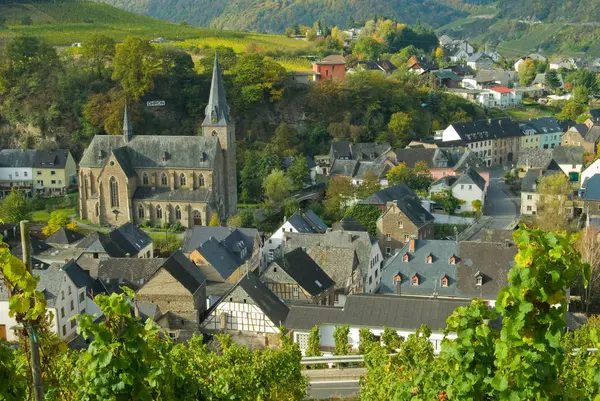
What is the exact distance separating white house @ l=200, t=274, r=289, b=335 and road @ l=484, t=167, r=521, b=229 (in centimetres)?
1947

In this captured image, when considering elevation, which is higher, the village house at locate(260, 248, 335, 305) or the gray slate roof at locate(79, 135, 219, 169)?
the gray slate roof at locate(79, 135, 219, 169)

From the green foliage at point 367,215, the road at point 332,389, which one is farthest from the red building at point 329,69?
the road at point 332,389

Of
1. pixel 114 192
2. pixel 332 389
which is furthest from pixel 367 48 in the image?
pixel 332 389

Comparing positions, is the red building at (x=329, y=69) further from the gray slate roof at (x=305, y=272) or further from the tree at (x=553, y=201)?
the gray slate roof at (x=305, y=272)

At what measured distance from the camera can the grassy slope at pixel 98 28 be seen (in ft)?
249

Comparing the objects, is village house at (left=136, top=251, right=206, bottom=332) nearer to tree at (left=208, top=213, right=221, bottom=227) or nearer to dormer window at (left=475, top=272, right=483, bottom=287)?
dormer window at (left=475, top=272, right=483, bottom=287)

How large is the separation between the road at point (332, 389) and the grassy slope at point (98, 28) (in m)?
58.4

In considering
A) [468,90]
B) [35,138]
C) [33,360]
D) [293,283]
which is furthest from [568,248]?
[468,90]

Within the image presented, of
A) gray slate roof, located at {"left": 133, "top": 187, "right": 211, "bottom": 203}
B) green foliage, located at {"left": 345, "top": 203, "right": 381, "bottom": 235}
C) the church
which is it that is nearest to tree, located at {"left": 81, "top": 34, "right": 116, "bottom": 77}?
the church

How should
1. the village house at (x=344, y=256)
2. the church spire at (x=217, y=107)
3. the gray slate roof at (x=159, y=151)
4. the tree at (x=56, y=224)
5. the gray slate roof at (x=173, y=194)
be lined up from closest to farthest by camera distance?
1. the village house at (x=344, y=256)
2. the tree at (x=56, y=224)
3. the gray slate roof at (x=173, y=194)
4. the gray slate roof at (x=159, y=151)
5. the church spire at (x=217, y=107)

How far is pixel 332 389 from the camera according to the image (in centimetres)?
2111

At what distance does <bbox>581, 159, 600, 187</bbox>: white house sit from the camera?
161 ft

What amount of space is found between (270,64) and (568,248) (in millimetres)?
58439

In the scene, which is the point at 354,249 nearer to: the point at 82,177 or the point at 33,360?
the point at 82,177
